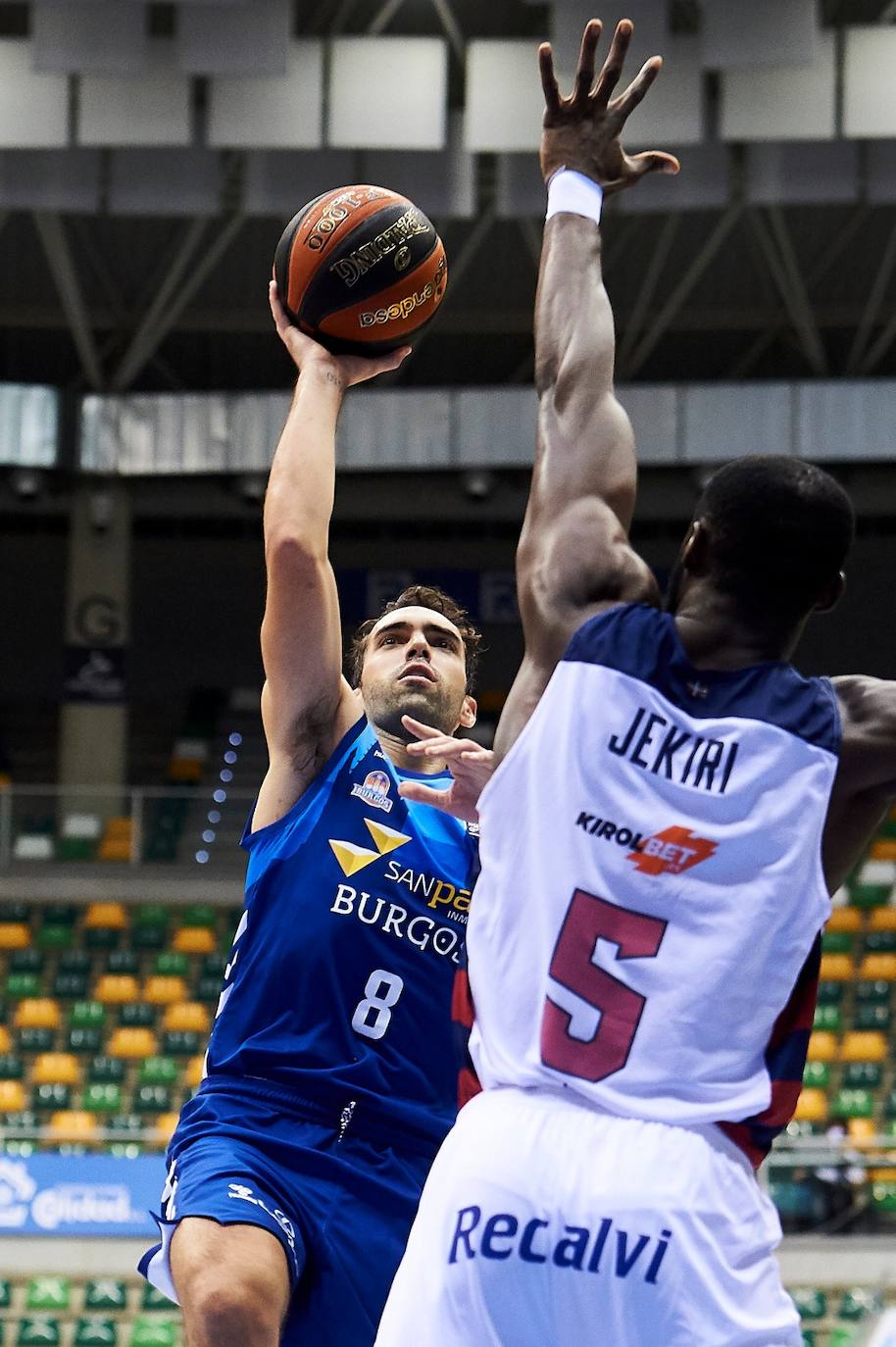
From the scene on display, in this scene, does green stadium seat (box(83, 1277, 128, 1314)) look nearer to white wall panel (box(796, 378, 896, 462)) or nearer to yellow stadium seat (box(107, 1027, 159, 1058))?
yellow stadium seat (box(107, 1027, 159, 1058))

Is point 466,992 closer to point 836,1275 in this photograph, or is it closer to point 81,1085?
point 836,1275

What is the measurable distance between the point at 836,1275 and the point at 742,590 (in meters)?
9.36

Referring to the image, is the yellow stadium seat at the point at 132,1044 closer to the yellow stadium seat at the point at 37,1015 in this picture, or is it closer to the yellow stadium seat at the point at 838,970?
the yellow stadium seat at the point at 37,1015

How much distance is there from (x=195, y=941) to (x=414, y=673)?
14025mm

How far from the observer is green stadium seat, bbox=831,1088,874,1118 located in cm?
1398

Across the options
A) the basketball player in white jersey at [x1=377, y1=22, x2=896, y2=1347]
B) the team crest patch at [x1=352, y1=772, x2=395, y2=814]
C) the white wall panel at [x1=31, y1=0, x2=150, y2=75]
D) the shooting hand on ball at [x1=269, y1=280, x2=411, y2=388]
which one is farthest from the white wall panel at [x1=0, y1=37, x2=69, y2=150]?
the basketball player in white jersey at [x1=377, y1=22, x2=896, y2=1347]

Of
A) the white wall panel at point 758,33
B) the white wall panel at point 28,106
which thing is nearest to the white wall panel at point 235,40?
the white wall panel at point 28,106

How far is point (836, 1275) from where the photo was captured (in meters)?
11.0

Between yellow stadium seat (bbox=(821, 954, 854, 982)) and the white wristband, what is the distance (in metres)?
14.7

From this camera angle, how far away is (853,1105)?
14.2 metres

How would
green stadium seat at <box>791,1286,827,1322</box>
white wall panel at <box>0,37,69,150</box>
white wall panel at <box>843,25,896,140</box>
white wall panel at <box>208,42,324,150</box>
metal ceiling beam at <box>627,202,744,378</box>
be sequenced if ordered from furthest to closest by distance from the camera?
metal ceiling beam at <box>627,202,744,378</box> < white wall panel at <box>208,42,324,150</box> < white wall panel at <box>0,37,69,150</box> < white wall panel at <box>843,25,896,140</box> < green stadium seat at <box>791,1286,827,1322</box>

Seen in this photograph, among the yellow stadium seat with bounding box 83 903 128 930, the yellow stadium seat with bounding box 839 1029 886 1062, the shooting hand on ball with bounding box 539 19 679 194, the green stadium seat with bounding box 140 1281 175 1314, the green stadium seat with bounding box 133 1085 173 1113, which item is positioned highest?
the shooting hand on ball with bounding box 539 19 679 194

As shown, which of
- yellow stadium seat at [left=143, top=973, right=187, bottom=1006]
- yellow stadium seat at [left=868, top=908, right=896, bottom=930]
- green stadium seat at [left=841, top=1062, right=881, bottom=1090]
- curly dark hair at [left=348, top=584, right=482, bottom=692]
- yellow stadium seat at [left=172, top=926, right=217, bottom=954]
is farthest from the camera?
yellow stadium seat at [left=172, top=926, right=217, bottom=954]

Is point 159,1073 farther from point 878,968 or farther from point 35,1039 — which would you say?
point 878,968
